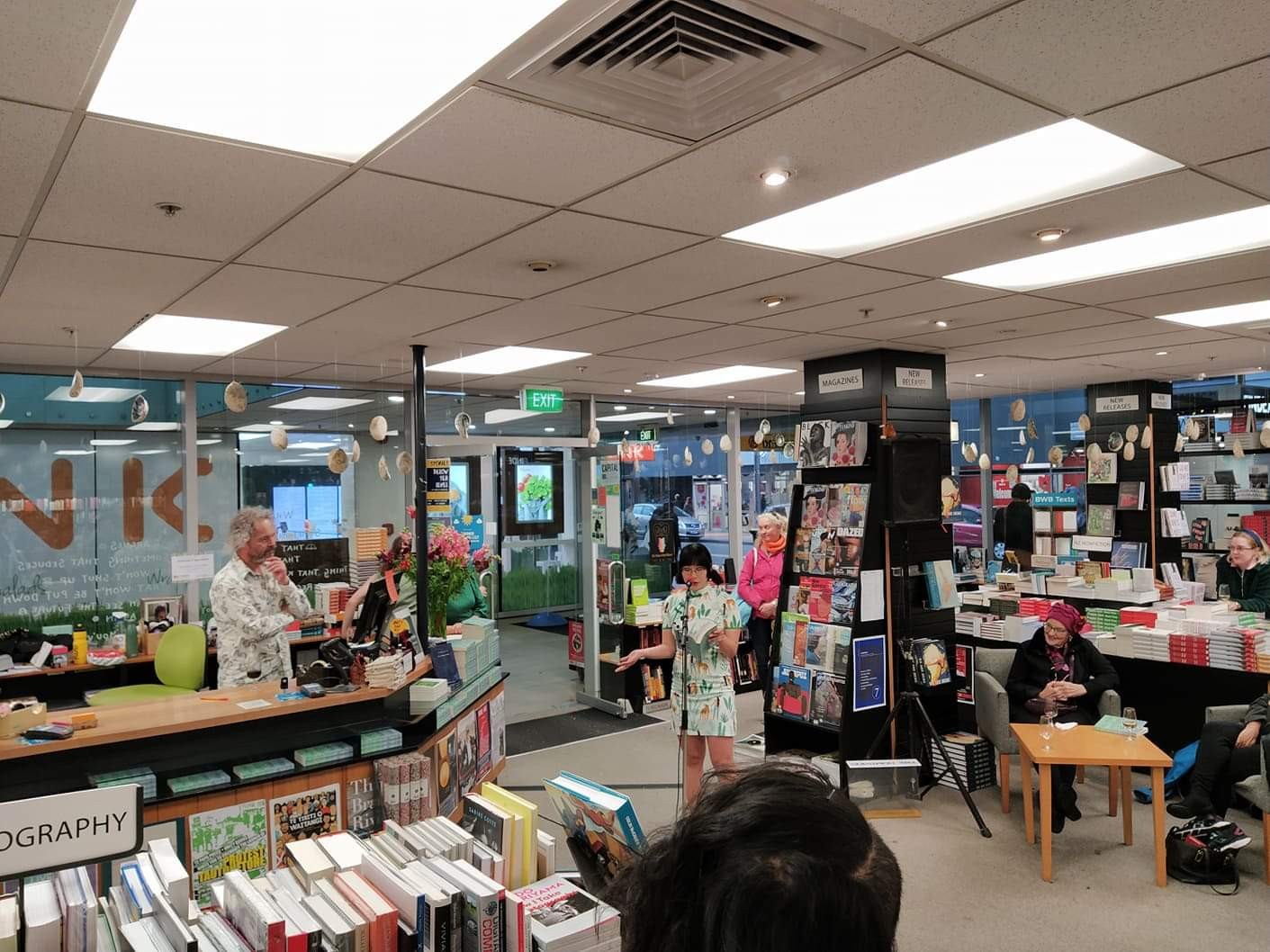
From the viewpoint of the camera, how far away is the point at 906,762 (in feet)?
17.6

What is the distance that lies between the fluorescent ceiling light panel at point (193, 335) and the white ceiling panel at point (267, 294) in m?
0.24

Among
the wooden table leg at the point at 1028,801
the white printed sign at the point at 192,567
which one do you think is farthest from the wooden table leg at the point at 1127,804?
the white printed sign at the point at 192,567

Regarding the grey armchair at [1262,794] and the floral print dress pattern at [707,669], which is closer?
the grey armchair at [1262,794]

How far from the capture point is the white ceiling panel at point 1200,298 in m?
4.50

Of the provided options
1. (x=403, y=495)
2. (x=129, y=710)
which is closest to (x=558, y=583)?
(x=403, y=495)

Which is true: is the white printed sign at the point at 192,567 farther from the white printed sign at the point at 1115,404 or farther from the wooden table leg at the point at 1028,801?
the white printed sign at the point at 1115,404

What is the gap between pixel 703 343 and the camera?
5.67 m

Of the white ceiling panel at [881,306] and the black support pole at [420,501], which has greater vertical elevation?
the white ceiling panel at [881,306]

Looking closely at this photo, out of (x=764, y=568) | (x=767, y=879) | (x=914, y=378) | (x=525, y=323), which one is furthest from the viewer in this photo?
(x=764, y=568)

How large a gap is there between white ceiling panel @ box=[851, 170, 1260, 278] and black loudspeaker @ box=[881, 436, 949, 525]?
216 centimetres

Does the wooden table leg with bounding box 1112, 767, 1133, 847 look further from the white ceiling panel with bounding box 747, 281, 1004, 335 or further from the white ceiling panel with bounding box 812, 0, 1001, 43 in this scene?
the white ceiling panel with bounding box 812, 0, 1001, 43

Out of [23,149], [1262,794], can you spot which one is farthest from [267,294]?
[1262,794]

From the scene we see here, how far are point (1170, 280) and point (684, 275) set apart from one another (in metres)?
2.43

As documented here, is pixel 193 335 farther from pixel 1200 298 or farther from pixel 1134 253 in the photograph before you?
pixel 1200 298
